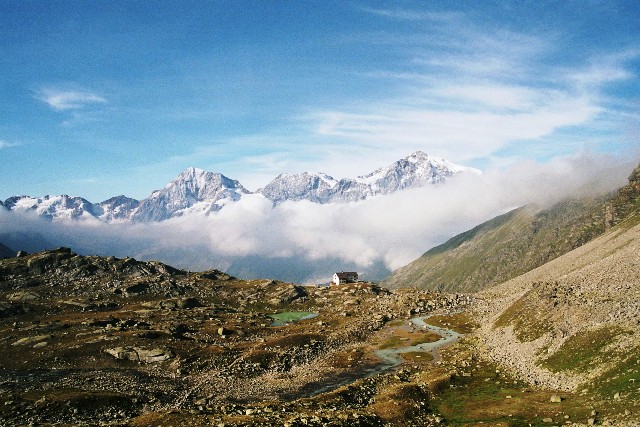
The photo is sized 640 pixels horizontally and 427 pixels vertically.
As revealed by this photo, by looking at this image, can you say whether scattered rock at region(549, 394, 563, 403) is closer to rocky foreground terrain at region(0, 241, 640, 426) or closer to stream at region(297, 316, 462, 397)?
rocky foreground terrain at region(0, 241, 640, 426)

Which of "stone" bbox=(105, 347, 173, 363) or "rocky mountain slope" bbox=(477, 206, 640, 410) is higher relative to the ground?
"rocky mountain slope" bbox=(477, 206, 640, 410)

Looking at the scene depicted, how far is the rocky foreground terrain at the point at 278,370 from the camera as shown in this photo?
174 ft

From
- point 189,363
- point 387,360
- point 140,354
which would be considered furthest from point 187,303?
point 387,360

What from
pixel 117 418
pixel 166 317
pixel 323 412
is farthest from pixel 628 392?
pixel 166 317

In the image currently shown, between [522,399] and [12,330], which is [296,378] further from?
[12,330]

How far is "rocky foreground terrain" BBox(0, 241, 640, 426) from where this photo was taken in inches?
2087

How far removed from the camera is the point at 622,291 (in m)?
79.8

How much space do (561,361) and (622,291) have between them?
24732 mm

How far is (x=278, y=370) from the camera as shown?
304ft

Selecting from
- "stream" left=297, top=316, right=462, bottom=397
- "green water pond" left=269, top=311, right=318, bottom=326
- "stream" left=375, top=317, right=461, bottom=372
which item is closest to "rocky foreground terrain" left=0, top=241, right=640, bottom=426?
"stream" left=297, top=316, right=462, bottom=397

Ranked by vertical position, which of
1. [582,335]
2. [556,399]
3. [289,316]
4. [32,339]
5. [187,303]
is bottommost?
[289,316]

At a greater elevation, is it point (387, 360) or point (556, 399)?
point (556, 399)

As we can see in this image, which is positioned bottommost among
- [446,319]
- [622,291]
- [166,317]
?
[446,319]

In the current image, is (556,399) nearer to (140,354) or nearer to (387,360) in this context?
(387,360)
